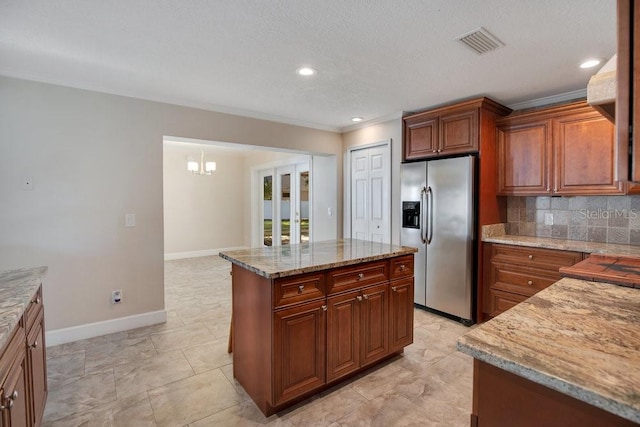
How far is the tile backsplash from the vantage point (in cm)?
294

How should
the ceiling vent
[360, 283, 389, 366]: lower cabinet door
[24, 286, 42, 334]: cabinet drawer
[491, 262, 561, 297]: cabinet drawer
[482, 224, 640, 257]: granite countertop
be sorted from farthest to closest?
[491, 262, 561, 297]: cabinet drawer → [482, 224, 640, 257]: granite countertop → [360, 283, 389, 366]: lower cabinet door → the ceiling vent → [24, 286, 42, 334]: cabinet drawer

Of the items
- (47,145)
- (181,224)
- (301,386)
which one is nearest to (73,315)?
(47,145)

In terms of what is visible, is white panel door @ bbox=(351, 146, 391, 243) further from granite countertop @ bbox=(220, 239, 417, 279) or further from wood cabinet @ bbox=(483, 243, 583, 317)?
granite countertop @ bbox=(220, 239, 417, 279)

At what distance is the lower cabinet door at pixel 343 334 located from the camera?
2.06m

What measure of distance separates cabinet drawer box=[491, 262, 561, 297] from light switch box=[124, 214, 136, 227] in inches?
148

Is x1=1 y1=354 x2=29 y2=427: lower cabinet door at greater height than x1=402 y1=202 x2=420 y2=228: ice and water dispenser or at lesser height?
lesser

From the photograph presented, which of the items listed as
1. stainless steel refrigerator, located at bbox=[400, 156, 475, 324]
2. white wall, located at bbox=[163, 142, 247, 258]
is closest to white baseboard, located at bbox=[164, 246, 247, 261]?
white wall, located at bbox=[163, 142, 247, 258]

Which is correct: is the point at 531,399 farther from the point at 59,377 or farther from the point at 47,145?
the point at 47,145

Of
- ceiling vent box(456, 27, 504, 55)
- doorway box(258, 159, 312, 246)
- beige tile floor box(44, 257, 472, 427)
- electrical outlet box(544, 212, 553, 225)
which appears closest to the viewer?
beige tile floor box(44, 257, 472, 427)

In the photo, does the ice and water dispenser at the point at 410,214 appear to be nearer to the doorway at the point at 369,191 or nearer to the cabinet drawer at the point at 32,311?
the doorway at the point at 369,191

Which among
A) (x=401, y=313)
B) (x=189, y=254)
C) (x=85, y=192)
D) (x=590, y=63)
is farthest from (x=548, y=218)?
(x=189, y=254)

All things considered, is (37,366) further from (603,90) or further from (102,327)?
(603,90)

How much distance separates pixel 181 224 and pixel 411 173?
529 cm
